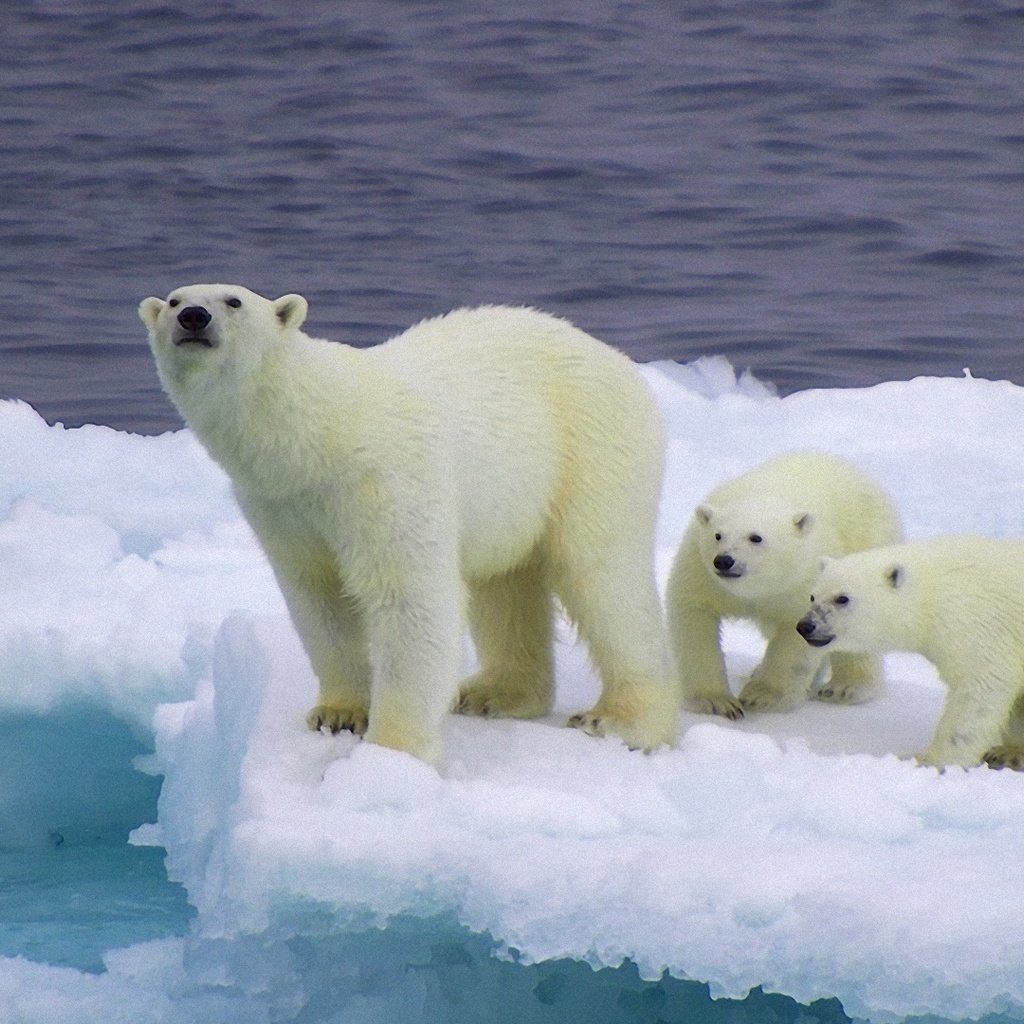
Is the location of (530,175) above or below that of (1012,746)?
below

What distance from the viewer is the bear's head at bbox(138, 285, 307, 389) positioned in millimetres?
4180

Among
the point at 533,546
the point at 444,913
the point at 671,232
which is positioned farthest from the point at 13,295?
the point at 444,913

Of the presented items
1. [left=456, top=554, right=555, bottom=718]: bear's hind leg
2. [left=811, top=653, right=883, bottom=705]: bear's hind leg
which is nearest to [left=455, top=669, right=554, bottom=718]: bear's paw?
[left=456, top=554, right=555, bottom=718]: bear's hind leg

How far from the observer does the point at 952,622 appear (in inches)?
192

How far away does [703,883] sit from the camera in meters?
3.78

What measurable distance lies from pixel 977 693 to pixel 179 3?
2171 centimetres

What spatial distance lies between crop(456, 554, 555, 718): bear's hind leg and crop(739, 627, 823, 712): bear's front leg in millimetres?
601

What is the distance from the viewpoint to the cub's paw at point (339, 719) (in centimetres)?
479

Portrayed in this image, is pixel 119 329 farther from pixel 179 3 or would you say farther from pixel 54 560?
pixel 179 3

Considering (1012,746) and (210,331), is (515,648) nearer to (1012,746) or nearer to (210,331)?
(1012,746)

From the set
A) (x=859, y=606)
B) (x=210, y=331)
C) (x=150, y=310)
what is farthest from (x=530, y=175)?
(x=210, y=331)

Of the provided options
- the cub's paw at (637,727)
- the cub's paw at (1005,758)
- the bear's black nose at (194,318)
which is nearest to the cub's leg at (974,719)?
the cub's paw at (1005,758)

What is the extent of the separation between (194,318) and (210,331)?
1.7 inches

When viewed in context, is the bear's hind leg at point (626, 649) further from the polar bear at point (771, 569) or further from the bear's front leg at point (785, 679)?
the bear's front leg at point (785, 679)
